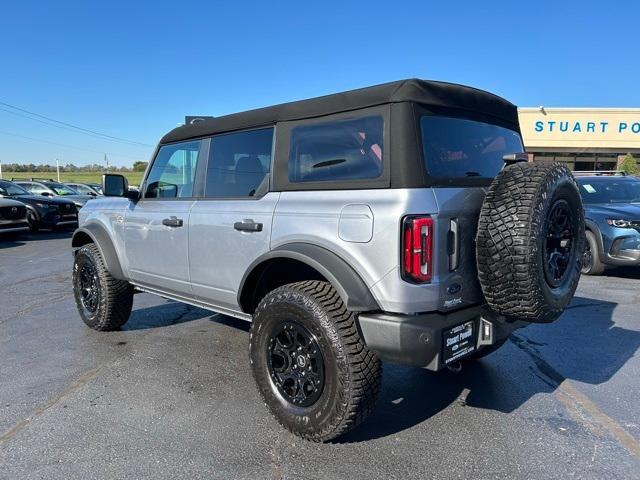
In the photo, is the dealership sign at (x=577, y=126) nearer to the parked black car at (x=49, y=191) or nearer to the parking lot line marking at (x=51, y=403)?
the parked black car at (x=49, y=191)

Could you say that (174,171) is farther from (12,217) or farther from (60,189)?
(60,189)

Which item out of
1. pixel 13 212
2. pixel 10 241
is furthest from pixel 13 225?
pixel 10 241

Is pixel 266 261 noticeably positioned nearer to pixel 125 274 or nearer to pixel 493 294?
pixel 493 294

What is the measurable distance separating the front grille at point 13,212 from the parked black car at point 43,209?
1137 mm

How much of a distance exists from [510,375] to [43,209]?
14749mm

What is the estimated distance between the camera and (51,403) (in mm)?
3334

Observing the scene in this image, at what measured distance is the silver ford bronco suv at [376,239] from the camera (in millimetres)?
2484

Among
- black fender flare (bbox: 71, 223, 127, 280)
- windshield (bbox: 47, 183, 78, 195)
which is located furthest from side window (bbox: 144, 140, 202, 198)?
windshield (bbox: 47, 183, 78, 195)

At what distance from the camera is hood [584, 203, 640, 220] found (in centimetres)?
730

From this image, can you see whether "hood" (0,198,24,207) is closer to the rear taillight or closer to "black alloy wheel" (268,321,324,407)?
"black alloy wheel" (268,321,324,407)

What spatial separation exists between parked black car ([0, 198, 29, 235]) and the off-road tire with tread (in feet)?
30.7

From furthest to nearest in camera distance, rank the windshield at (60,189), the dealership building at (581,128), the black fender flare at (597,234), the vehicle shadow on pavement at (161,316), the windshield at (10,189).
Answer: the dealership building at (581,128), the windshield at (60,189), the windshield at (10,189), the black fender flare at (597,234), the vehicle shadow on pavement at (161,316)

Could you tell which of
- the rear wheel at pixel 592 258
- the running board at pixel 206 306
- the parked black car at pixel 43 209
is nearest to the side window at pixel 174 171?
the running board at pixel 206 306

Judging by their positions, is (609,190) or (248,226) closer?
(248,226)
